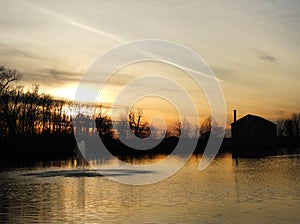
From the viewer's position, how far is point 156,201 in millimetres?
19281

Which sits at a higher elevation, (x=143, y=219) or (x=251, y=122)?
(x=251, y=122)

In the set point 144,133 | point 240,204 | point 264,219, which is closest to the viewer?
point 264,219

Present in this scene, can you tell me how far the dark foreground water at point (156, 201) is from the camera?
50.6ft

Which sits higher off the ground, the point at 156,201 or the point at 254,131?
the point at 254,131

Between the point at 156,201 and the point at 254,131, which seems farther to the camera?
the point at 254,131

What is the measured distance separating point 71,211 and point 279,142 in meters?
110

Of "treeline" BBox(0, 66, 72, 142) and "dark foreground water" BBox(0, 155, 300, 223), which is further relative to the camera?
"treeline" BBox(0, 66, 72, 142)

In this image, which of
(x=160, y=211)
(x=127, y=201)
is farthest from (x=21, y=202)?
(x=160, y=211)

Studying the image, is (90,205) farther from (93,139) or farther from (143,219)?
(93,139)

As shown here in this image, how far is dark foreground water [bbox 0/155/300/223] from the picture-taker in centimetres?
1541

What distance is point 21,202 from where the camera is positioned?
64.2 ft

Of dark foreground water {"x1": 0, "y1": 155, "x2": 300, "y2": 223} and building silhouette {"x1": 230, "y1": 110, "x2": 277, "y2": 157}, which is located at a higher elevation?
building silhouette {"x1": 230, "y1": 110, "x2": 277, "y2": 157}

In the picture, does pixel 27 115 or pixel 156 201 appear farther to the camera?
pixel 27 115

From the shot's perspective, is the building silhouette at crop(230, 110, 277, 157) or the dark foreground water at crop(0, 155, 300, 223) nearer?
the dark foreground water at crop(0, 155, 300, 223)
